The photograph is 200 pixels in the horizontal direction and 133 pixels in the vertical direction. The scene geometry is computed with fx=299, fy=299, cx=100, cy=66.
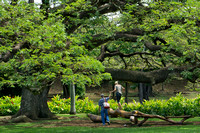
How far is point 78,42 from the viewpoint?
14.1 metres

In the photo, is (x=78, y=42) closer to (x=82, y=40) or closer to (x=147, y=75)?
(x=82, y=40)

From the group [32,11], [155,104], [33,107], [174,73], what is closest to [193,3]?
[174,73]

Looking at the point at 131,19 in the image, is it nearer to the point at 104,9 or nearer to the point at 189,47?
the point at 104,9

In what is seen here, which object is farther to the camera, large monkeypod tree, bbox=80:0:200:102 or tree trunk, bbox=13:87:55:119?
tree trunk, bbox=13:87:55:119

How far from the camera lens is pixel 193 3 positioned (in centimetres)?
1387

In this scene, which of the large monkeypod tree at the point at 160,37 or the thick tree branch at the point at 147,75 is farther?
the thick tree branch at the point at 147,75

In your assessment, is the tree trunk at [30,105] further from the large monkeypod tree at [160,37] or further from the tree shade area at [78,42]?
the large monkeypod tree at [160,37]

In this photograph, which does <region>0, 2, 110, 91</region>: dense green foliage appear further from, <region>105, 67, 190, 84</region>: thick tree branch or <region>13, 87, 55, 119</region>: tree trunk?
<region>13, 87, 55, 119</region>: tree trunk

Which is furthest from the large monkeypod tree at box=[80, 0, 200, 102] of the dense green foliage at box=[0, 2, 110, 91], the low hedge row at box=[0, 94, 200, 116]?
the dense green foliage at box=[0, 2, 110, 91]

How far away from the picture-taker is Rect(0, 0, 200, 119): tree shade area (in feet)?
40.7

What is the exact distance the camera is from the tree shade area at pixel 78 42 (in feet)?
40.7

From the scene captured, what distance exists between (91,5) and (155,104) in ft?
27.3

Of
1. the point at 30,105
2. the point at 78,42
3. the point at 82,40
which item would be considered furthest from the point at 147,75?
the point at 30,105

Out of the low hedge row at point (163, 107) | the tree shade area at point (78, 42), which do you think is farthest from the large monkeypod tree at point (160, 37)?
the low hedge row at point (163, 107)
